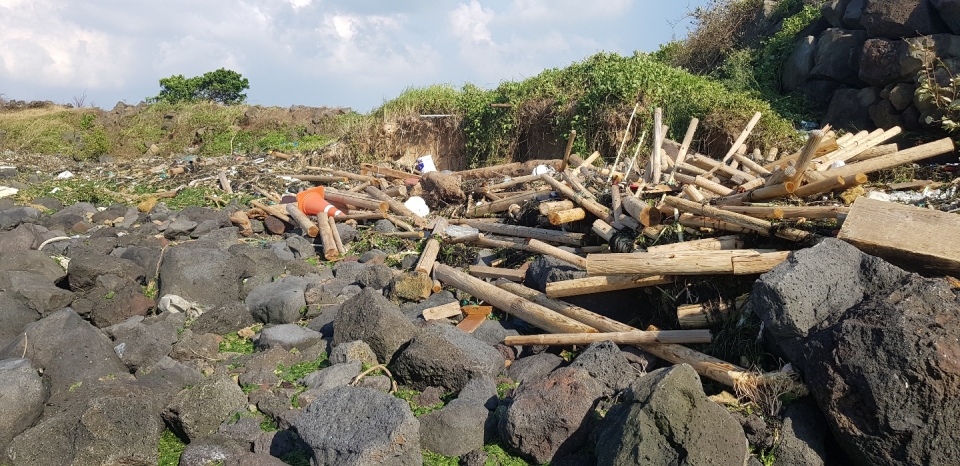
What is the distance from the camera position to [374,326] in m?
6.31

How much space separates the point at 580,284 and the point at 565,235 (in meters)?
1.96

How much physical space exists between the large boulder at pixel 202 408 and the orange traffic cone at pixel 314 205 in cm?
618

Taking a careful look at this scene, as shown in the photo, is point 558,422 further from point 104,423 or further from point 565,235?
point 565,235

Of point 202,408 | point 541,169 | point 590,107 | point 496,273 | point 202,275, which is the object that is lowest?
point 202,408

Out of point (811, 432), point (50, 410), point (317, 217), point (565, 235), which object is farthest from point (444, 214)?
point (811, 432)

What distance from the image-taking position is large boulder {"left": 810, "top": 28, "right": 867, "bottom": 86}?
16438mm

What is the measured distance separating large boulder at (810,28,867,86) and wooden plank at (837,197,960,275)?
1288 cm

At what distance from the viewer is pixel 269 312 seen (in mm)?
7734

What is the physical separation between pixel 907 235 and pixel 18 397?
695 centimetres

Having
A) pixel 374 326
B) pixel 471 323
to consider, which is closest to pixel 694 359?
pixel 471 323

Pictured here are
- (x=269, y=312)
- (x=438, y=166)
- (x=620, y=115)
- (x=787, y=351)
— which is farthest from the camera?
(x=438, y=166)

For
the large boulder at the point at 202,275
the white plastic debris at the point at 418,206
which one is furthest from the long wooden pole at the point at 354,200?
the large boulder at the point at 202,275

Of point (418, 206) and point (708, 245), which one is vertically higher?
point (708, 245)

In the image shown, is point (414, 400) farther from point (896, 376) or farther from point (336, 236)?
point (336, 236)
